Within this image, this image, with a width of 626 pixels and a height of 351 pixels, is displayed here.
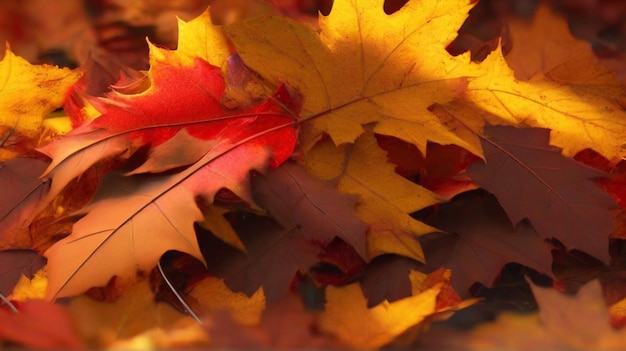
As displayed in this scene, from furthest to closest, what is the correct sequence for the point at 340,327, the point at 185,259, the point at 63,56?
the point at 63,56
the point at 185,259
the point at 340,327

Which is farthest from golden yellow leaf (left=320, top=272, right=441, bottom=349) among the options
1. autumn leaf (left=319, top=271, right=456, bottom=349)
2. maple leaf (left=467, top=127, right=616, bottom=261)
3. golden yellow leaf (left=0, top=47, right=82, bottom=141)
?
golden yellow leaf (left=0, top=47, right=82, bottom=141)

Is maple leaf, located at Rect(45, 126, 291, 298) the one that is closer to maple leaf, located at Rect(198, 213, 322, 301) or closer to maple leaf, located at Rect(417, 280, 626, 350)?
maple leaf, located at Rect(198, 213, 322, 301)

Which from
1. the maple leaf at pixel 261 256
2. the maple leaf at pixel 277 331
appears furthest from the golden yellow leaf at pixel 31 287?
the maple leaf at pixel 277 331

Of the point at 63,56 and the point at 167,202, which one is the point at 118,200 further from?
the point at 63,56

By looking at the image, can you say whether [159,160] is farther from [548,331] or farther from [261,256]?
[548,331]

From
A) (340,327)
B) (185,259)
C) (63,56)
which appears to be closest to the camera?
(340,327)

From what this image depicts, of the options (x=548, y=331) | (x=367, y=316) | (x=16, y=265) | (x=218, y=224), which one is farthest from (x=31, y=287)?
(x=548, y=331)

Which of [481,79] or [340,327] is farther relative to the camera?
[481,79]

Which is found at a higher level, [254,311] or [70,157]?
[70,157]

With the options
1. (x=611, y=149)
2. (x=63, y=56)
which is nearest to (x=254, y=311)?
(x=611, y=149)
